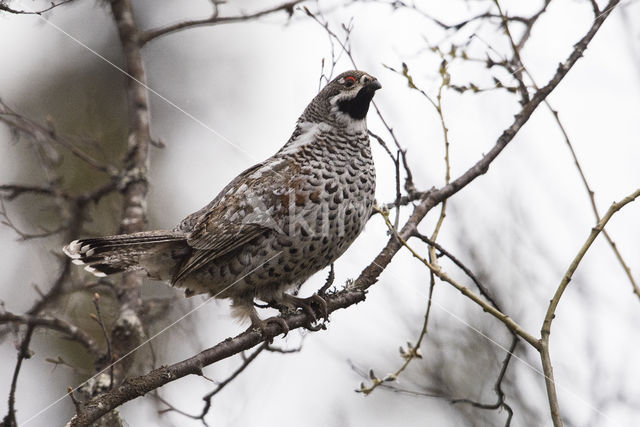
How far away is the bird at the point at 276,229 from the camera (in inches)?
156

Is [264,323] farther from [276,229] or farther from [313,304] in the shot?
[276,229]

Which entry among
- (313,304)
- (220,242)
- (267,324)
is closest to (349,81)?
(220,242)

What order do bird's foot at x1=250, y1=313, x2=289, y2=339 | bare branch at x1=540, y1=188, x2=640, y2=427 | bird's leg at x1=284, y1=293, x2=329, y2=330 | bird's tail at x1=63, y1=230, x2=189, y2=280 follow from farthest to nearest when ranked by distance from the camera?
bird's tail at x1=63, y1=230, x2=189, y2=280, bird's leg at x1=284, y1=293, x2=329, y2=330, bird's foot at x1=250, y1=313, x2=289, y2=339, bare branch at x1=540, y1=188, x2=640, y2=427

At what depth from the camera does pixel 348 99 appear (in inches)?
174

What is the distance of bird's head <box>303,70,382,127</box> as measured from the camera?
439 cm

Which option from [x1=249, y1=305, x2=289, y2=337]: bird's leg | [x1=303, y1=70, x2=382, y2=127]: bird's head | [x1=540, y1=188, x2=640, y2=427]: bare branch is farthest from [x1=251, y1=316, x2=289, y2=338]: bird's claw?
[x1=540, y1=188, x2=640, y2=427]: bare branch

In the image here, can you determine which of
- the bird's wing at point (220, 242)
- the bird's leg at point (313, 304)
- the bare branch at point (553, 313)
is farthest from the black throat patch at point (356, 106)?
the bare branch at point (553, 313)

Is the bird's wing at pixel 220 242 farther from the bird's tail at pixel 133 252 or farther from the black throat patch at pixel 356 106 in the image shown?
the black throat patch at pixel 356 106

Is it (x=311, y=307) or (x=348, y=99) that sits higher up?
(x=348, y=99)

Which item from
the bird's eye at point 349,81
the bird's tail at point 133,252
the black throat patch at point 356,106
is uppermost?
the bird's eye at point 349,81

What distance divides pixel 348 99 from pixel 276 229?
991 mm

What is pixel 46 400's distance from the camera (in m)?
5.77

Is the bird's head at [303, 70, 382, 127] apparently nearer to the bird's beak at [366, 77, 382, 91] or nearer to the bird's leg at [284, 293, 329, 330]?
the bird's beak at [366, 77, 382, 91]

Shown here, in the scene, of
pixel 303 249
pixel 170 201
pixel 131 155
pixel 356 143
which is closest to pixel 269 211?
pixel 303 249
